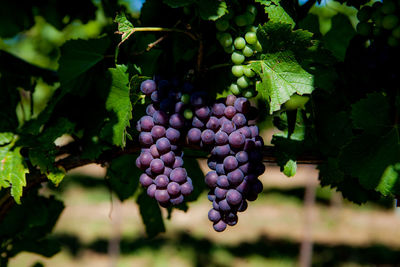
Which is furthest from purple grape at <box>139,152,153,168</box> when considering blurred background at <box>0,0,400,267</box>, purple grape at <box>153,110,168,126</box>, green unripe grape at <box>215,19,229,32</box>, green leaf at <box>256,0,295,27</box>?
blurred background at <box>0,0,400,267</box>

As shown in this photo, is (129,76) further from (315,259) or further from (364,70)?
(315,259)

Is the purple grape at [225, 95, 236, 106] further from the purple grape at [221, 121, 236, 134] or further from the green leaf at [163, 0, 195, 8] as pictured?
the green leaf at [163, 0, 195, 8]

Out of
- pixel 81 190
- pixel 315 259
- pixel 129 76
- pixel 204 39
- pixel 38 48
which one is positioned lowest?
pixel 81 190

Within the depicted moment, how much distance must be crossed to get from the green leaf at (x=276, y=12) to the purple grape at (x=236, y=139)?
0.32 metres

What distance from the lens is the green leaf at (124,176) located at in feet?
5.52

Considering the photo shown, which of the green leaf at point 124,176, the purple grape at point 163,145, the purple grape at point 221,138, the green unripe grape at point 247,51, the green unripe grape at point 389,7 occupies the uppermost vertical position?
the green unripe grape at point 389,7

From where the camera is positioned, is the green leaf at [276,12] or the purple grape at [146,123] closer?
the green leaf at [276,12]

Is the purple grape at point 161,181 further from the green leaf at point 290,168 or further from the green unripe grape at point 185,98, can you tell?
the green leaf at point 290,168

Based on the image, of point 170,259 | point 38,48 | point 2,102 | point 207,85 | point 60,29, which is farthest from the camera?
point 170,259

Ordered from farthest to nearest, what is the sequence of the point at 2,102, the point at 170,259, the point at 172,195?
the point at 170,259
the point at 2,102
the point at 172,195

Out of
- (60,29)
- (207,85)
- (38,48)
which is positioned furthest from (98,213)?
(207,85)

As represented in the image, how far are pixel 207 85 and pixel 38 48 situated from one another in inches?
218

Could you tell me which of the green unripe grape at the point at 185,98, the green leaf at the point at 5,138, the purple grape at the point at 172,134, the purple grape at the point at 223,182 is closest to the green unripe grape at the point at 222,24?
the green unripe grape at the point at 185,98

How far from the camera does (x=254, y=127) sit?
1.18 m
